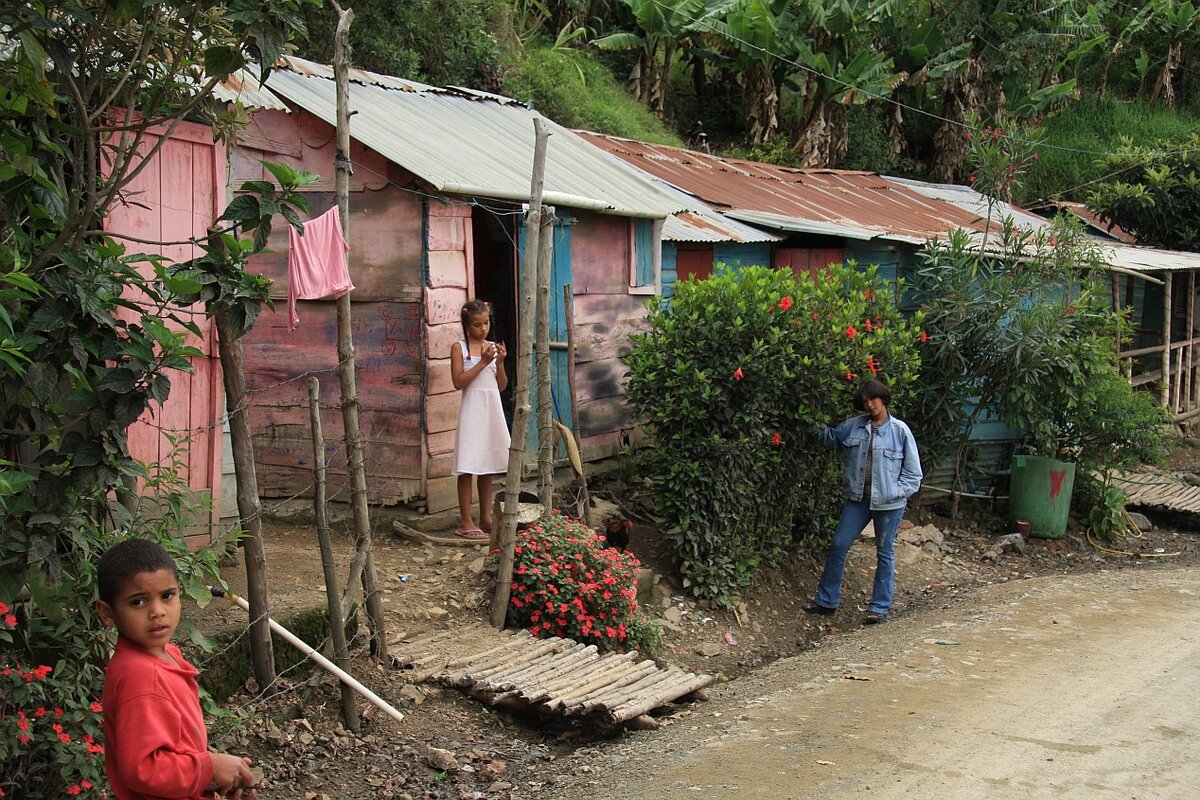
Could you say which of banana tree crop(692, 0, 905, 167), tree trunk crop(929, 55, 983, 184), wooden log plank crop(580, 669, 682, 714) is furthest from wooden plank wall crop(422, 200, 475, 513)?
tree trunk crop(929, 55, 983, 184)

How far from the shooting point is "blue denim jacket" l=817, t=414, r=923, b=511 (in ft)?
26.2

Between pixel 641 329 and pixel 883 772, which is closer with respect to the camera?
pixel 883 772

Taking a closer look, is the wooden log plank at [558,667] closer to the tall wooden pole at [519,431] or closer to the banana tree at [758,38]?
the tall wooden pole at [519,431]

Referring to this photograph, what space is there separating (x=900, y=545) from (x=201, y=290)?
7306 millimetres

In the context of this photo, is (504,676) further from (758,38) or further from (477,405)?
(758,38)

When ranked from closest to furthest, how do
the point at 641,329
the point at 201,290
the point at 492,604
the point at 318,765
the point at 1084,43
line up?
the point at 201,290, the point at 318,765, the point at 492,604, the point at 641,329, the point at 1084,43

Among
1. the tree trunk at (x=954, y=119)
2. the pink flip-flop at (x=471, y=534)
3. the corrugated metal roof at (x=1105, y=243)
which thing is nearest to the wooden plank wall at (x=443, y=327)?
the pink flip-flop at (x=471, y=534)

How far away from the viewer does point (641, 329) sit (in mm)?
9719

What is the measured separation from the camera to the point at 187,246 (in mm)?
5883

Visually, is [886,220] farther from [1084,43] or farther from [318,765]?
[1084,43]

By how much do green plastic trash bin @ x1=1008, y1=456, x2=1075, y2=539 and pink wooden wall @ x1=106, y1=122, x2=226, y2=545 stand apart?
25.4 ft

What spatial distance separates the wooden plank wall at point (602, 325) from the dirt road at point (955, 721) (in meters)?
2.70

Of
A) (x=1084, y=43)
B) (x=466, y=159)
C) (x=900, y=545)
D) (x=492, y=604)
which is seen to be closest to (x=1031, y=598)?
(x=900, y=545)

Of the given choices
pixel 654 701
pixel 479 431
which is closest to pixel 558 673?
pixel 654 701
